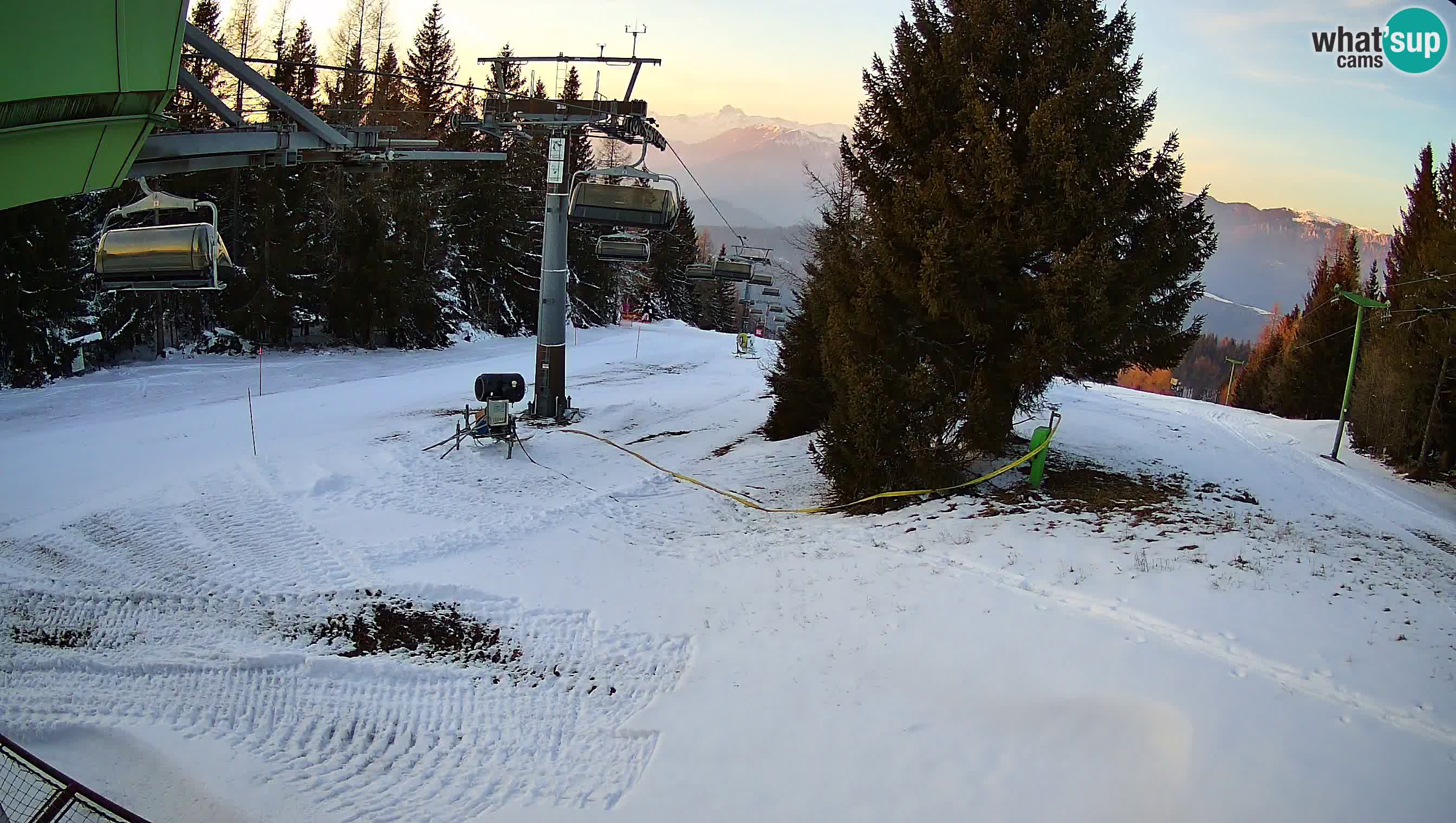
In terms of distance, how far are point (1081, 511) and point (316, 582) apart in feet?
28.1

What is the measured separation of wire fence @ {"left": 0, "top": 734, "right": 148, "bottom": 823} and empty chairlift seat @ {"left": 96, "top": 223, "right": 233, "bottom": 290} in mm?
4617

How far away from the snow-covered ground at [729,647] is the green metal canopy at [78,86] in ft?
13.4

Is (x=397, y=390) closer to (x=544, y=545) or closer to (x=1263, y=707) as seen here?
(x=544, y=545)

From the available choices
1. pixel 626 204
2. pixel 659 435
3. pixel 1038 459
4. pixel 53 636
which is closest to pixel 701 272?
pixel 659 435

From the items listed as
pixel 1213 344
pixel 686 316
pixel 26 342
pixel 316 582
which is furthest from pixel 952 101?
pixel 1213 344

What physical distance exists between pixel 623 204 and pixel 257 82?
7.84m

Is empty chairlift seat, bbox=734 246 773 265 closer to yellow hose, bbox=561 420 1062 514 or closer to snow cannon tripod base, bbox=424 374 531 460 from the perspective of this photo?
snow cannon tripod base, bbox=424 374 531 460

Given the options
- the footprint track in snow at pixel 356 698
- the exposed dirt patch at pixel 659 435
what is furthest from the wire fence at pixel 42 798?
the exposed dirt patch at pixel 659 435

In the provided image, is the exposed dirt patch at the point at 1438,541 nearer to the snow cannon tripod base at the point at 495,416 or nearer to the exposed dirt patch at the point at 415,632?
the exposed dirt patch at the point at 415,632

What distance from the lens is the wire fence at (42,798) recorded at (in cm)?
352

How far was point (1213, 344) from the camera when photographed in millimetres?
150500

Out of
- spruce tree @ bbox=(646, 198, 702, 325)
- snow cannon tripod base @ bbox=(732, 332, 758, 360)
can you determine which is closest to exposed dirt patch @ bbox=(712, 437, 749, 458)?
snow cannon tripod base @ bbox=(732, 332, 758, 360)

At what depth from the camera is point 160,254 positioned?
Result: 7750 mm

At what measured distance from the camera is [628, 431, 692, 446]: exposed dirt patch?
16.8m
